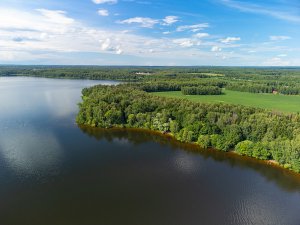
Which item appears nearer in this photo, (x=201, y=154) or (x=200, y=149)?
(x=201, y=154)

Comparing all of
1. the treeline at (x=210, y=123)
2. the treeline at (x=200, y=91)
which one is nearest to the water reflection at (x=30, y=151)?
the treeline at (x=210, y=123)

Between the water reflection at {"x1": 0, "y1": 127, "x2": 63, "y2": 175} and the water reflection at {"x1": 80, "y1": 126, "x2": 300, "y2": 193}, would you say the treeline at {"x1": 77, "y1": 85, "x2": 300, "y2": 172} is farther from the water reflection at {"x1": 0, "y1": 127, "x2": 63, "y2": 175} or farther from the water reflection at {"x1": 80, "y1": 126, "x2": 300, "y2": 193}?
the water reflection at {"x1": 0, "y1": 127, "x2": 63, "y2": 175}

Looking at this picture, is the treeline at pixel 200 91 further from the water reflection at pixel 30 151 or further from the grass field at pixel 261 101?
the water reflection at pixel 30 151

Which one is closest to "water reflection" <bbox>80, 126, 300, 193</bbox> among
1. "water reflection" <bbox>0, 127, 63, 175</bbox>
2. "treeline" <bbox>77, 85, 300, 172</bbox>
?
"treeline" <bbox>77, 85, 300, 172</bbox>

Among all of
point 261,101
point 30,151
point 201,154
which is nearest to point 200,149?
point 201,154

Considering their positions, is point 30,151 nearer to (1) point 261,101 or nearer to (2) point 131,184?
(2) point 131,184

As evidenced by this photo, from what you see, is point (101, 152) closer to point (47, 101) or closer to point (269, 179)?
point (269, 179)
